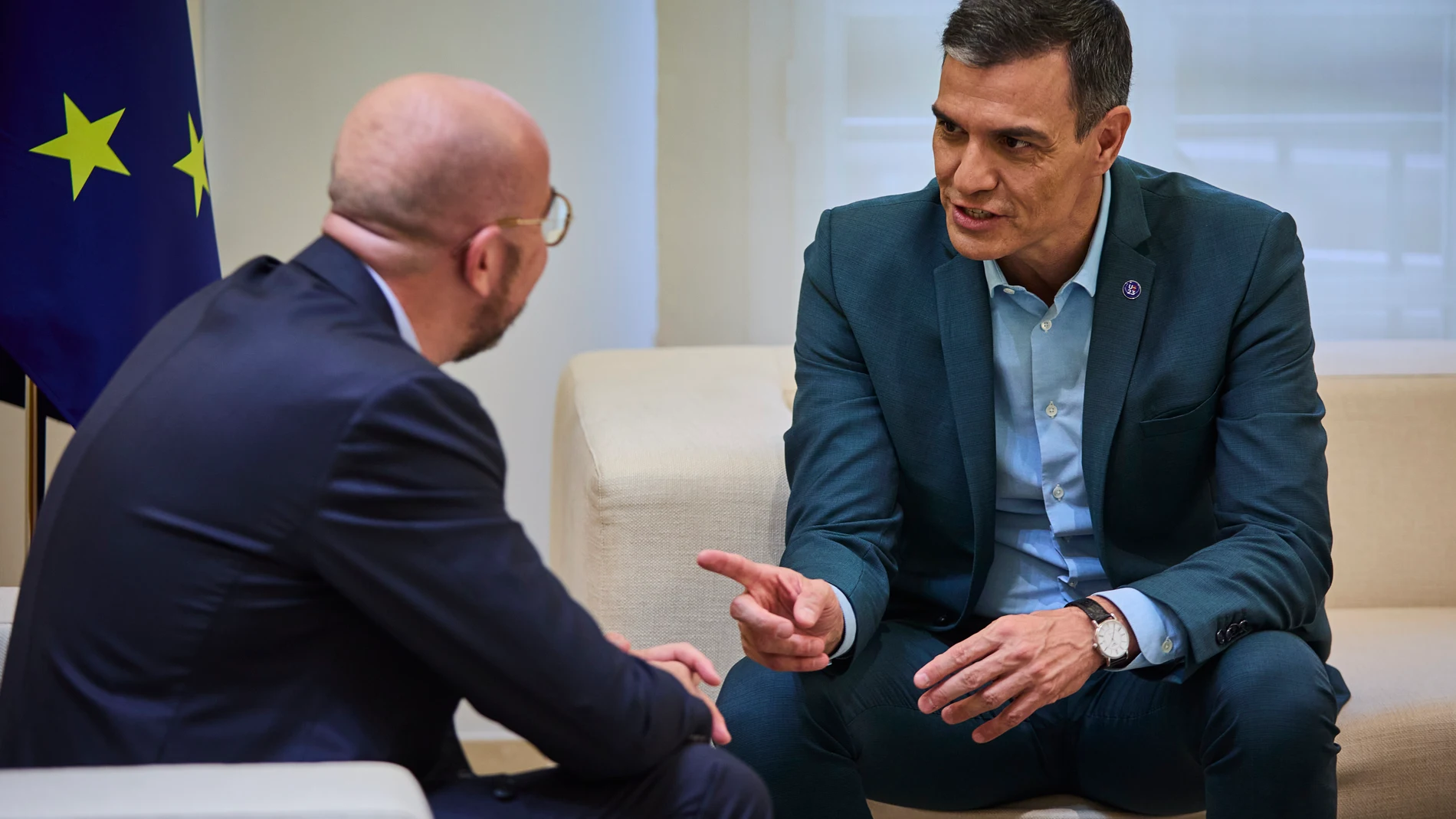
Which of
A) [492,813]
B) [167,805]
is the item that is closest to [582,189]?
[492,813]

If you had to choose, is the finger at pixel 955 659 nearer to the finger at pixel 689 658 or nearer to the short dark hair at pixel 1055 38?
the finger at pixel 689 658

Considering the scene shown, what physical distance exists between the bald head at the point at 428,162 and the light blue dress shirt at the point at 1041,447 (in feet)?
2.65

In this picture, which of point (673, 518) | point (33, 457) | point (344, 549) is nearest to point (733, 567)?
point (673, 518)

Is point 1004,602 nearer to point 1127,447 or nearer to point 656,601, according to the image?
point 1127,447

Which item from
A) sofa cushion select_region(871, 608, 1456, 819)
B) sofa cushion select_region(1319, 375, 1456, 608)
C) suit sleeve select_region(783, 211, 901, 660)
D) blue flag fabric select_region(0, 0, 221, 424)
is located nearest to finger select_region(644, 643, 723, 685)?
suit sleeve select_region(783, 211, 901, 660)

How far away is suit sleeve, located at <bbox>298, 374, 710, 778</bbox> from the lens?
1.00 meters

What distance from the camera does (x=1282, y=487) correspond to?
1586 millimetres

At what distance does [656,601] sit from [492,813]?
73 centimetres

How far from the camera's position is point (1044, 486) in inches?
67.1

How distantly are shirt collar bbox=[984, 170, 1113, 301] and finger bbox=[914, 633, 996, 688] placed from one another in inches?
19.8

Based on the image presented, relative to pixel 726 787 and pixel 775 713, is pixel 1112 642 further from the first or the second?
pixel 726 787

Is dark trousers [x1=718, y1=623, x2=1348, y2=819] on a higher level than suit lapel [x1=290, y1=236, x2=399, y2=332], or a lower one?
lower

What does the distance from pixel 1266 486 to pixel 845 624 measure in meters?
0.52

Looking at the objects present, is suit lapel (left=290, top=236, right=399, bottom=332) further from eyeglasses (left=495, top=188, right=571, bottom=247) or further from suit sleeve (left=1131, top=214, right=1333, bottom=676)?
suit sleeve (left=1131, top=214, right=1333, bottom=676)
